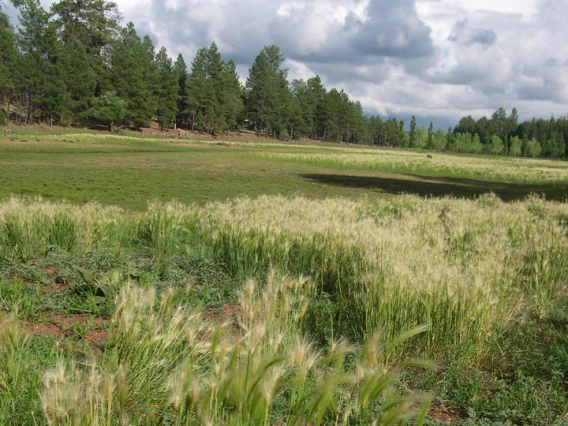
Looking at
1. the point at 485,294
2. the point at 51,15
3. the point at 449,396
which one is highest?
the point at 51,15

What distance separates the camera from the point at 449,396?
291 cm

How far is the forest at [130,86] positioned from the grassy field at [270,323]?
167 feet

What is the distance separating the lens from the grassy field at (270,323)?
5.85 feet

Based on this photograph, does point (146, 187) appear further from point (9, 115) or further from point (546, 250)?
point (9, 115)

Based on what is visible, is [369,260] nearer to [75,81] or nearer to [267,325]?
[267,325]

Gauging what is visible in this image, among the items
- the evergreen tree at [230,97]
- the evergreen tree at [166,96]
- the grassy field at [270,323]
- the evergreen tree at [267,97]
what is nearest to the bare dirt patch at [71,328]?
the grassy field at [270,323]

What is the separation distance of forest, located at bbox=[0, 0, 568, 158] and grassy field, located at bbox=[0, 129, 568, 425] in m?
50.8

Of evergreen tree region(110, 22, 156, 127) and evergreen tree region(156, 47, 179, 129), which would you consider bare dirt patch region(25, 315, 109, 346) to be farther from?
evergreen tree region(156, 47, 179, 129)

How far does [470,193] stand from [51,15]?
74383mm

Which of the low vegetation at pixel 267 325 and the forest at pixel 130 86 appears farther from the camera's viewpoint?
the forest at pixel 130 86

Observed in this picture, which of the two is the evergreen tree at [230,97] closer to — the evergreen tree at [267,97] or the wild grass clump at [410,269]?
the evergreen tree at [267,97]

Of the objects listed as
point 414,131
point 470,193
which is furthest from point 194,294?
point 414,131

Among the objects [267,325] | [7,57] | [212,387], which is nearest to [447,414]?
[267,325]

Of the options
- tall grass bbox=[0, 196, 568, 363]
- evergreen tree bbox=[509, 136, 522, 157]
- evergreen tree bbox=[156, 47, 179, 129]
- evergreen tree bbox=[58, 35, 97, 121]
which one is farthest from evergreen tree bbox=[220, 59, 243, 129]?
evergreen tree bbox=[509, 136, 522, 157]
